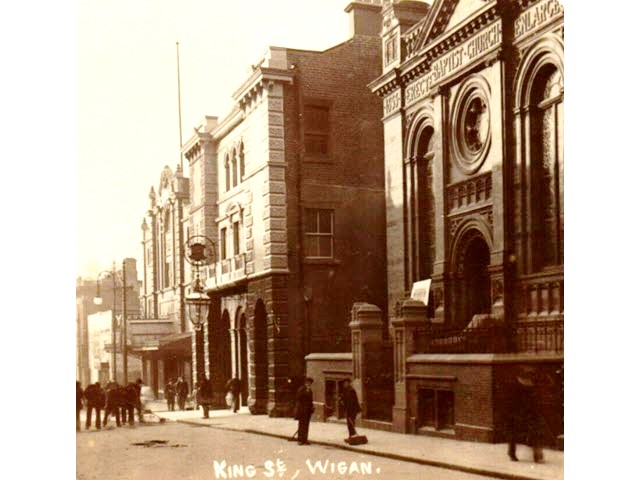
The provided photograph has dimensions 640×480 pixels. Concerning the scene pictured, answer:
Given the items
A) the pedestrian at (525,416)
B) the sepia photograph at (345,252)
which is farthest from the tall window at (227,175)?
the pedestrian at (525,416)

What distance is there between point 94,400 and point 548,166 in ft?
23.8

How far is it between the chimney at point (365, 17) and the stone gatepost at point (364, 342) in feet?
14.0

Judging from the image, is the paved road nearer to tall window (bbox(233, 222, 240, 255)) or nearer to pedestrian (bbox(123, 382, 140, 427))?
pedestrian (bbox(123, 382, 140, 427))

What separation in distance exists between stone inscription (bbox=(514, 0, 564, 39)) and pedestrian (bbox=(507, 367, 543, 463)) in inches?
195

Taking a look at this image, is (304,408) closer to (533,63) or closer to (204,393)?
(204,393)

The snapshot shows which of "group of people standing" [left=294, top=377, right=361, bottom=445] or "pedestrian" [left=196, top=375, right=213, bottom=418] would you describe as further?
"pedestrian" [left=196, top=375, right=213, bottom=418]

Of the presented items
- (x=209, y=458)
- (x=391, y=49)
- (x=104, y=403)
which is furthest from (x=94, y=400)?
(x=391, y=49)

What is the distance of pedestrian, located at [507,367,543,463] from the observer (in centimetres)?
1305

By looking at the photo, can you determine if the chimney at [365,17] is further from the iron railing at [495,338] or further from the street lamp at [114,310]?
the street lamp at [114,310]

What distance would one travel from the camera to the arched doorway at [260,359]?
15227 millimetres

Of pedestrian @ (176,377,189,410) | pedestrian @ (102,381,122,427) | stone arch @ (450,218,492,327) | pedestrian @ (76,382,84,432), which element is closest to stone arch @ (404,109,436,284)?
stone arch @ (450,218,492,327)
